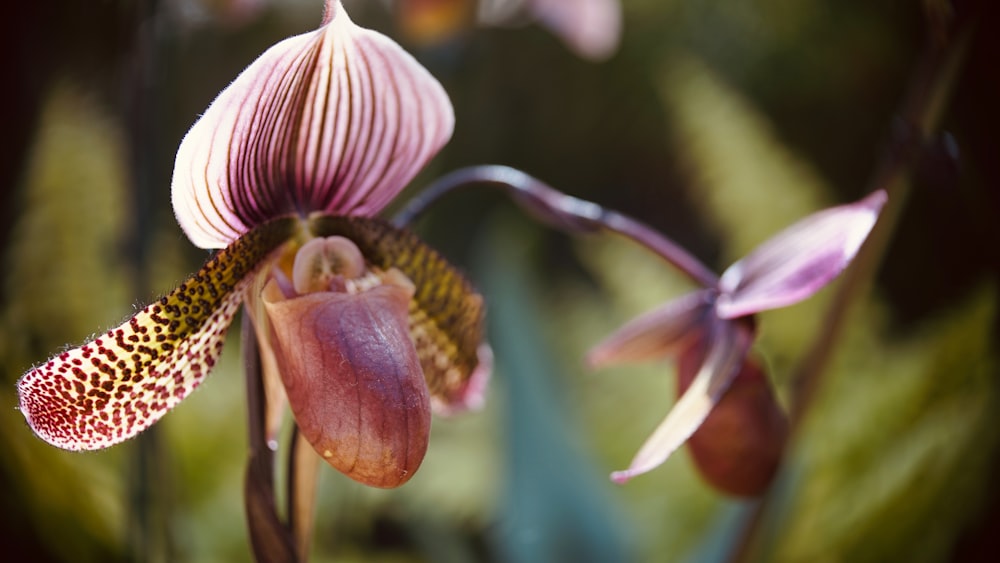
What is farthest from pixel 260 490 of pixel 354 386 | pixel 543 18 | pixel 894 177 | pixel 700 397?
pixel 543 18

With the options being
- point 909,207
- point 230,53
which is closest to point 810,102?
point 909,207

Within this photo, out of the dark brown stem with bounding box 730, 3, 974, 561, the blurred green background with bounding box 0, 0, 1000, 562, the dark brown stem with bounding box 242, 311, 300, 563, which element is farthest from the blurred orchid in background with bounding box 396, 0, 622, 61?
the dark brown stem with bounding box 242, 311, 300, 563

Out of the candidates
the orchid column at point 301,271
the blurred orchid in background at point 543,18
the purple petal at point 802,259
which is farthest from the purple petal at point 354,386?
the blurred orchid in background at point 543,18

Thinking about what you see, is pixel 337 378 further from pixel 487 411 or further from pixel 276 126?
pixel 487 411

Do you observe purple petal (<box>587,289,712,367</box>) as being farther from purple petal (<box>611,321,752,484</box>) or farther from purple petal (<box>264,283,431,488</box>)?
Answer: purple petal (<box>264,283,431,488</box>)

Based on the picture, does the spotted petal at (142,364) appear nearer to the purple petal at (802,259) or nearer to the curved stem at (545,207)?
the curved stem at (545,207)

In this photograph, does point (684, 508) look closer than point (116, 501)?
No
